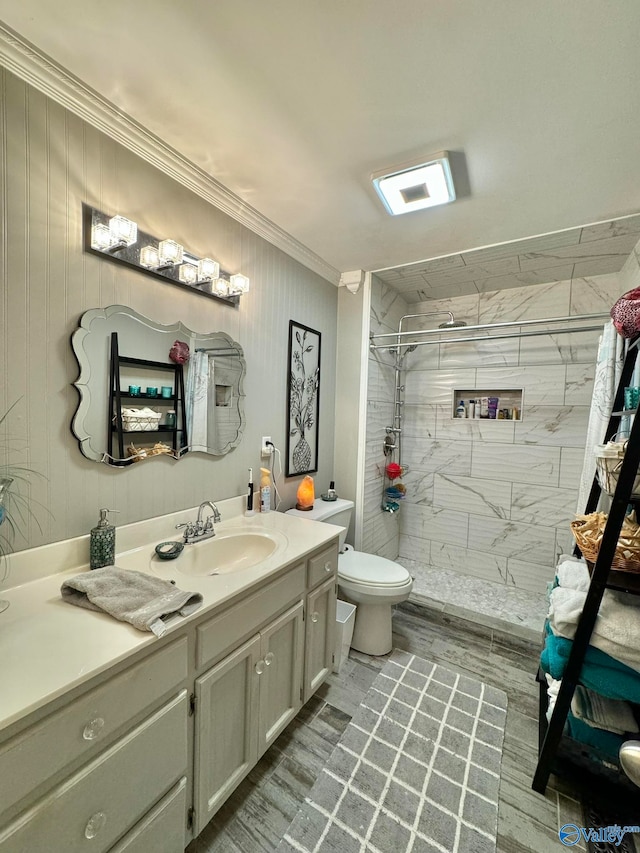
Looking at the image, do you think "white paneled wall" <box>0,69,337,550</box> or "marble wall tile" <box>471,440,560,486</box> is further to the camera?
"marble wall tile" <box>471,440,560,486</box>

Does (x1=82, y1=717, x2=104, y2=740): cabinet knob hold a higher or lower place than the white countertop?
lower

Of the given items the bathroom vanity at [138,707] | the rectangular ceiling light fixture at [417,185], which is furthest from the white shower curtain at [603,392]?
the bathroom vanity at [138,707]

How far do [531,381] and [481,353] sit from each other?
0.44m

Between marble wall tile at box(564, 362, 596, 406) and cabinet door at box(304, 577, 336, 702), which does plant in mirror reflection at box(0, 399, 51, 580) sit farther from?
marble wall tile at box(564, 362, 596, 406)

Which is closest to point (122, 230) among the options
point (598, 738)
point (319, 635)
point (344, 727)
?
point (319, 635)

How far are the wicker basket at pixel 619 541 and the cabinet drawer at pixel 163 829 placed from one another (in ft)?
4.80

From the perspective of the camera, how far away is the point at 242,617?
1105mm

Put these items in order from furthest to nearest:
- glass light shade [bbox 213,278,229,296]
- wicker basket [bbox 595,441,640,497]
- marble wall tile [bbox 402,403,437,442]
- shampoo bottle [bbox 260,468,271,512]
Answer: marble wall tile [bbox 402,403,437,442] → shampoo bottle [bbox 260,468,271,512] → glass light shade [bbox 213,278,229,296] → wicker basket [bbox 595,441,640,497]

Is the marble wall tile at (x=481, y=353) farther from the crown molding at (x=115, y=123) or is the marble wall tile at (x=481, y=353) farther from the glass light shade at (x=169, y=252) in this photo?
the glass light shade at (x=169, y=252)

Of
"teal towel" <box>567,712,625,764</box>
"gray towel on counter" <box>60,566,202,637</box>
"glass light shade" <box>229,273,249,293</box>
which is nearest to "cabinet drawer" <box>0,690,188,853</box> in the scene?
"gray towel on counter" <box>60,566,202,637</box>

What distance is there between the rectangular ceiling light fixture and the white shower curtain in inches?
41.6

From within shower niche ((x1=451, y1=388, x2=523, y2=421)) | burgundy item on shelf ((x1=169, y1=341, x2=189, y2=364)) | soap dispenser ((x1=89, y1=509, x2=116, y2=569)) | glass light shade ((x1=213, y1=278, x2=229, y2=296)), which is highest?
glass light shade ((x1=213, y1=278, x2=229, y2=296))

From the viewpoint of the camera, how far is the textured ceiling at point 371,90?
91cm

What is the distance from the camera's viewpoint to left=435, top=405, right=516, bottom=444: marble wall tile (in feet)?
9.09
